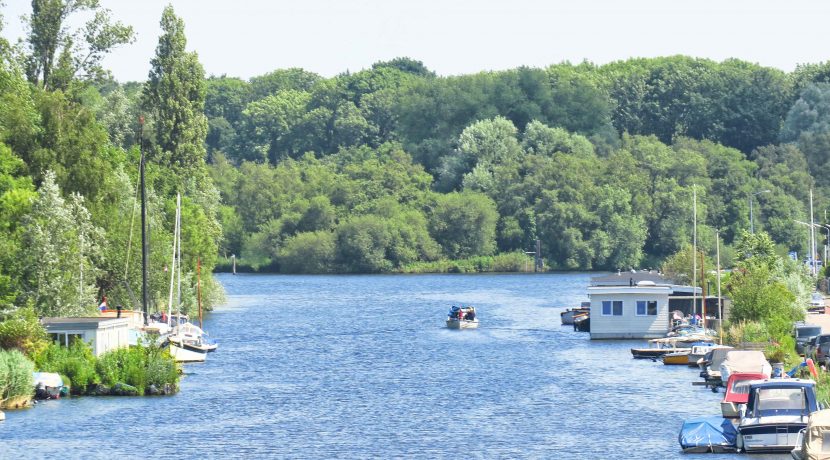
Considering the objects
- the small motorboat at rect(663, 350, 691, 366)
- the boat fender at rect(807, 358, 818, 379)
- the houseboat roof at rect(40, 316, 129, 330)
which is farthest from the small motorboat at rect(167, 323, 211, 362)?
the boat fender at rect(807, 358, 818, 379)

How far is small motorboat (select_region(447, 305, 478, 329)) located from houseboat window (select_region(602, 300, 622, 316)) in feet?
46.8

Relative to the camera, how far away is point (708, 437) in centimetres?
5047

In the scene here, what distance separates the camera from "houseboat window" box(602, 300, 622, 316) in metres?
90.2

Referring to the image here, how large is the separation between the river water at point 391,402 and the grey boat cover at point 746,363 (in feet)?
5.34

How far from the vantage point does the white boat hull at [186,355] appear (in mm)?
78650

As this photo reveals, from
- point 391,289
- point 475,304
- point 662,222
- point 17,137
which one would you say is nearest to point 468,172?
point 662,222

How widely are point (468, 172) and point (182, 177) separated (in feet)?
274

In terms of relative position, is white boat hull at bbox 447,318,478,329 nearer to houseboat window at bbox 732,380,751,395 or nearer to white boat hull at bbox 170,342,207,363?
white boat hull at bbox 170,342,207,363

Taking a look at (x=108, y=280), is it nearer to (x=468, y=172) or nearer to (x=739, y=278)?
(x=739, y=278)

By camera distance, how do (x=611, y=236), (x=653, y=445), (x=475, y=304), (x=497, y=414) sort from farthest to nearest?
1. (x=611, y=236)
2. (x=475, y=304)
3. (x=497, y=414)
4. (x=653, y=445)

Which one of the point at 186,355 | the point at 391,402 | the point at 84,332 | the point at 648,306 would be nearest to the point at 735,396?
the point at 391,402

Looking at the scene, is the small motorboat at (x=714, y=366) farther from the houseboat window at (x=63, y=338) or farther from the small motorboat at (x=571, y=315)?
the small motorboat at (x=571, y=315)

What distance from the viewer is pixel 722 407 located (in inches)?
2188

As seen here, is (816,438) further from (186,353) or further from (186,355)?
(186,353)
